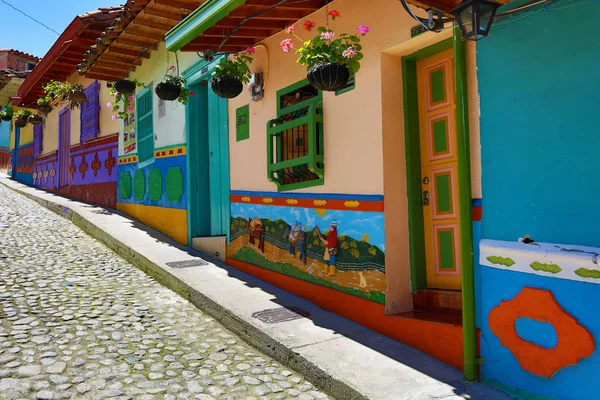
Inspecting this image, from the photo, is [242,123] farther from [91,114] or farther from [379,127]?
[91,114]

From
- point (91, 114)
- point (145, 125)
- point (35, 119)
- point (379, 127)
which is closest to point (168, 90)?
point (145, 125)

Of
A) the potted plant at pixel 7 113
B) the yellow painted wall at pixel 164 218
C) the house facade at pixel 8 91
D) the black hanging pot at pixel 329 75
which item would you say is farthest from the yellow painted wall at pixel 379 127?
the house facade at pixel 8 91

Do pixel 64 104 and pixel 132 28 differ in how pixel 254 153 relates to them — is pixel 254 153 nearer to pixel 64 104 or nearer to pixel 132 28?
pixel 132 28

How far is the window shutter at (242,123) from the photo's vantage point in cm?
573

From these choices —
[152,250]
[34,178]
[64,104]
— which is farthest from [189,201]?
[34,178]

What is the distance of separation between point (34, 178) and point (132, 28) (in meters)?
12.9

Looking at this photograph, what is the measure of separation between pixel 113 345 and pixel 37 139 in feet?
52.1

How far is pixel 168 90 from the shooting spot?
6.51 metres

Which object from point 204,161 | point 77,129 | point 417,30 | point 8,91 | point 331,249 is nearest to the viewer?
point 417,30

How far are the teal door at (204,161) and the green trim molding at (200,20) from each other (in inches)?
81.5

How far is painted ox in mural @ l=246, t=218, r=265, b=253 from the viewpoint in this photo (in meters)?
5.48

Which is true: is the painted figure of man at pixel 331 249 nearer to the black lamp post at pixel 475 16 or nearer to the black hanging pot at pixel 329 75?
the black hanging pot at pixel 329 75

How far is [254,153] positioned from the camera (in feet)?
18.3

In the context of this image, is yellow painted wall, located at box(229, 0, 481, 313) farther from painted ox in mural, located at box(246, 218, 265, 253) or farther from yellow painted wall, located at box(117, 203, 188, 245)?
yellow painted wall, located at box(117, 203, 188, 245)
